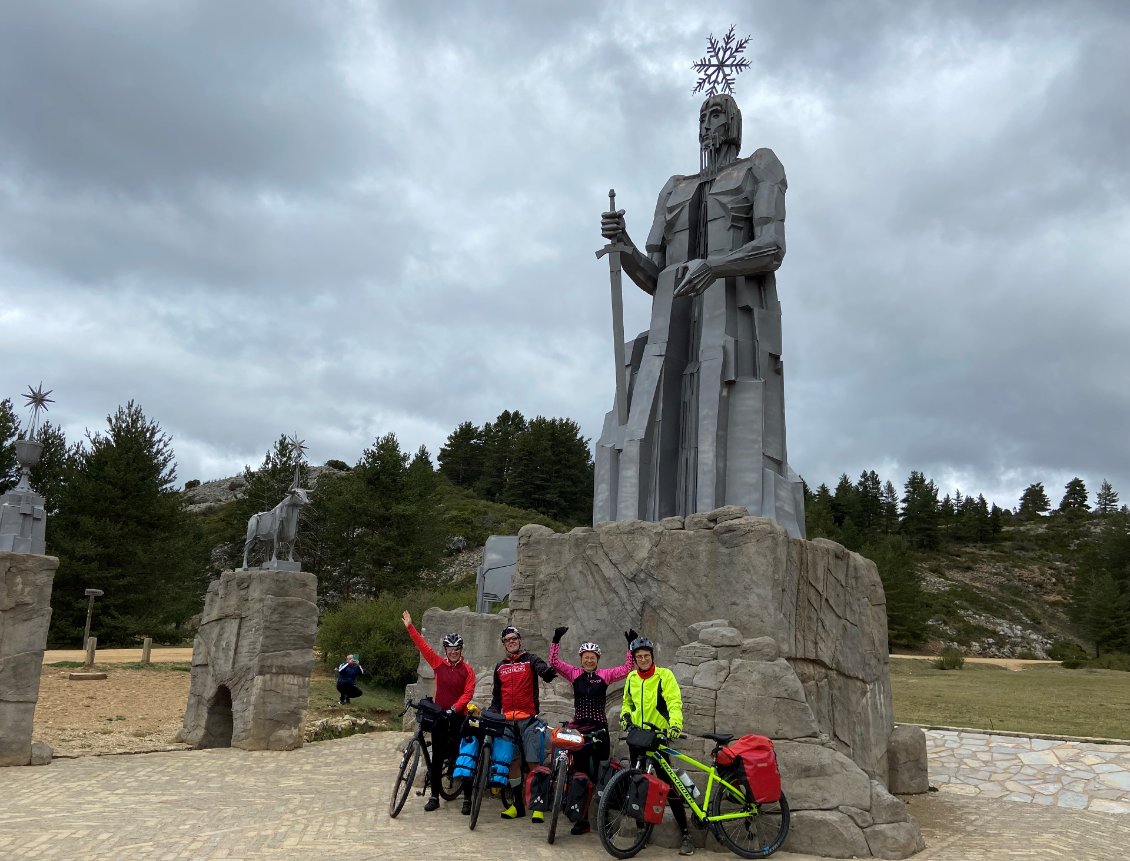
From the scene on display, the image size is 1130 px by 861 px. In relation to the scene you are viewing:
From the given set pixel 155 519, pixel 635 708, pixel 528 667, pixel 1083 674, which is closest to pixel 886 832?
pixel 635 708

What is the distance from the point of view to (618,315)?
9617 millimetres

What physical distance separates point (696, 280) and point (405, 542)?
1029 inches

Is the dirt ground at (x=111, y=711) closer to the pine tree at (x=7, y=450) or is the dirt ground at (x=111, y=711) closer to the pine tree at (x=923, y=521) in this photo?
the pine tree at (x=7, y=450)

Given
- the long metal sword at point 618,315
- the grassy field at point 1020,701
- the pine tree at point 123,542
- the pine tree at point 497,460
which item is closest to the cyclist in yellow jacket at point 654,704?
the long metal sword at point 618,315

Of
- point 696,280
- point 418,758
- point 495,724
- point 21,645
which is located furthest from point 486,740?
point 21,645

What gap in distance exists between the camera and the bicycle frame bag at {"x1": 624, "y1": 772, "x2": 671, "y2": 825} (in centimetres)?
596

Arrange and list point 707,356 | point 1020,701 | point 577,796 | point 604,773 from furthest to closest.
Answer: point 1020,701, point 707,356, point 604,773, point 577,796

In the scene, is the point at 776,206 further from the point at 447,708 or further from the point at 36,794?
the point at 36,794

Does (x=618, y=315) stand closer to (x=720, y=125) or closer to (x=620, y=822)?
(x=720, y=125)

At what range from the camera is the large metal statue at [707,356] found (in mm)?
8859

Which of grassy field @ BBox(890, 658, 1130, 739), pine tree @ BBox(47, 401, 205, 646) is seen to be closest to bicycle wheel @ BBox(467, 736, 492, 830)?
grassy field @ BBox(890, 658, 1130, 739)

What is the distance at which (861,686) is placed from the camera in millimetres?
8469

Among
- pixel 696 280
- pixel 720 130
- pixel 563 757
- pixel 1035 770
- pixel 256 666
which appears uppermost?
pixel 720 130

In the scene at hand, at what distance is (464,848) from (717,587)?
3000 mm
